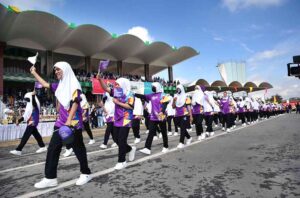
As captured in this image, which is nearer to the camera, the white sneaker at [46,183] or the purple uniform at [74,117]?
the white sneaker at [46,183]

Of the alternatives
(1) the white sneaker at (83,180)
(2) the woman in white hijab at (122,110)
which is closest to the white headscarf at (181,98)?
(2) the woman in white hijab at (122,110)

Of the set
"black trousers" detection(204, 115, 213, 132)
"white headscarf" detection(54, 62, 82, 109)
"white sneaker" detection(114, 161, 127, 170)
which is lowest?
"white sneaker" detection(114, 161, 127, 170)

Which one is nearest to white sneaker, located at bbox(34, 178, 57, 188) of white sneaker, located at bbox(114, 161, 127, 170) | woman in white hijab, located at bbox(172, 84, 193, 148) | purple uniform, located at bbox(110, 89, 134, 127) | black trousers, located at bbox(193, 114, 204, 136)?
white sneaker, located at bbox(114, 161, 127, 170)

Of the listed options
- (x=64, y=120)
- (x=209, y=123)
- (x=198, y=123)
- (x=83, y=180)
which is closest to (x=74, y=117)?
(x=64, y=120)

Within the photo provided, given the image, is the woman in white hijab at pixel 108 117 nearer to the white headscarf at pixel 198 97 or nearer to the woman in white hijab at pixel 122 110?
the woman in white hijab at pixel 122 110

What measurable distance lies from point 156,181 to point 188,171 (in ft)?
2.80

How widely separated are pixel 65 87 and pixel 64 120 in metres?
0.51

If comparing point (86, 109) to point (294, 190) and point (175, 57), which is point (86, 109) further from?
point (175, 57)

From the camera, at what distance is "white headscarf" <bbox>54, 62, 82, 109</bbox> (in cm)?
387

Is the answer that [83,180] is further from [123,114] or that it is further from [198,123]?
[198,123]

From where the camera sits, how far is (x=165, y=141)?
695cm

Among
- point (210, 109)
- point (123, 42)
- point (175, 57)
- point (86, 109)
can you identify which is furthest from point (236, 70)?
point (86, 109)

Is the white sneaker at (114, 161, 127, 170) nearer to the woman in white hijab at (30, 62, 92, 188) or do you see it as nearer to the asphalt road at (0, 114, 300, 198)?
the asphalt road at (0, 114, 300, 198)

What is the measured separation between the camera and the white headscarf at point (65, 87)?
3.87m
